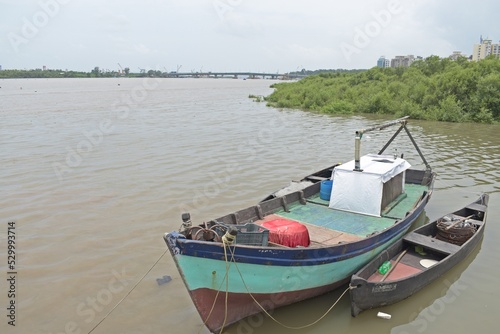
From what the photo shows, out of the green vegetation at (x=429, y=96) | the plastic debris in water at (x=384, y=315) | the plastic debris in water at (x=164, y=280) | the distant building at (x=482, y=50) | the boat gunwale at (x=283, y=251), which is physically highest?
the distant building at (x=482, y=50)

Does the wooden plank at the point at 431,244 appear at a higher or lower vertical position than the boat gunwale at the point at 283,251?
lower

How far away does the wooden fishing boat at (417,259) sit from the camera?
728cm

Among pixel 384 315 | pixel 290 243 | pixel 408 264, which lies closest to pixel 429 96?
pixel 408 264

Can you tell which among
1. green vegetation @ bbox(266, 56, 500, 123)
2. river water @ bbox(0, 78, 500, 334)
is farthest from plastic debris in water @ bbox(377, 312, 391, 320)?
green vegetation @ bbox(266, 56, 500, 123)

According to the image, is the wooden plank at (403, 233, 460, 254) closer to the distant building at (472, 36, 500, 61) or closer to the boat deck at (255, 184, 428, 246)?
the boat deck at (255, 184, 428, 246)

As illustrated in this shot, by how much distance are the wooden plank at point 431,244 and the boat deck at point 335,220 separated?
1.88 feet

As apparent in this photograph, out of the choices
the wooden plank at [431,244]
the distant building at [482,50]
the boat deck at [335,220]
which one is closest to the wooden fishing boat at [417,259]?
the wooden plank at [431,244]

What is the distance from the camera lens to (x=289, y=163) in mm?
18609

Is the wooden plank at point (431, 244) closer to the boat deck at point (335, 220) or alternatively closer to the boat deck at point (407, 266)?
the boat deck at point (407, 266)

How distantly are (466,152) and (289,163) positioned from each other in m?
10.3

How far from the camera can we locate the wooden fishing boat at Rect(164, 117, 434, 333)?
6203mm

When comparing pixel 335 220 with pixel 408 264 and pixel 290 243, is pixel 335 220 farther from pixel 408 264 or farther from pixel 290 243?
pixel 290 243

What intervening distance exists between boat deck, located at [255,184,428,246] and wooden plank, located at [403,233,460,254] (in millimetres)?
573

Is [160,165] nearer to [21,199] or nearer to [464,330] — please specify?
[21,199]
